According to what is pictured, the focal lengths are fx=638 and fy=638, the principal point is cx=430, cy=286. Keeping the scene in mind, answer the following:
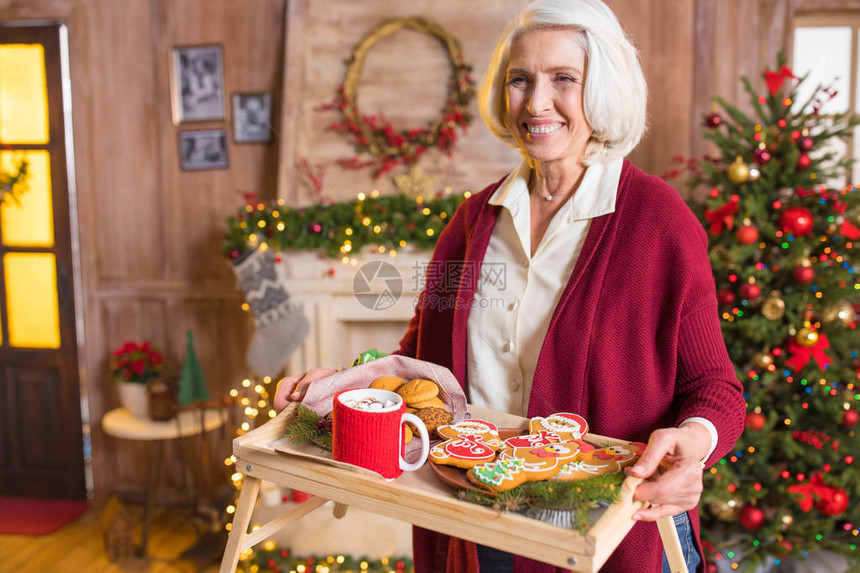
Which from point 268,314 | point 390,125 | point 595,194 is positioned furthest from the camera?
point 390,125

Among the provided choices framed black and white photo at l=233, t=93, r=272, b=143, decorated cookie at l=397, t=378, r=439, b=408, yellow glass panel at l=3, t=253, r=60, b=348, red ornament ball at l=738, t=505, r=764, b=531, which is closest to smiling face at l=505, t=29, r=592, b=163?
decorated cookie at l=397, t=378, r=439, b=408

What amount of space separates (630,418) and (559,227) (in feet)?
1.07

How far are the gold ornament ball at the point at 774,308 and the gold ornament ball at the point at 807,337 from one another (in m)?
0.08

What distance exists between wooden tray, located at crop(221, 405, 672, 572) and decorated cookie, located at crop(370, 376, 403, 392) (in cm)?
13

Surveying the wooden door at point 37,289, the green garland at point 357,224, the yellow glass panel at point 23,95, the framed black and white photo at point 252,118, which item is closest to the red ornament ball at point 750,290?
the green garland at point 357,224

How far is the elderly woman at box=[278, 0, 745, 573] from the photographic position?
3.10 feet

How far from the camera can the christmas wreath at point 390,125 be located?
8.36ft

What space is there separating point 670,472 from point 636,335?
258mm

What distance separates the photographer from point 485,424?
0.89 metres

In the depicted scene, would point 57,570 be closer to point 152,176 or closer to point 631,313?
point 152,176

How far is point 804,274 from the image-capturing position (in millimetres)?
1942

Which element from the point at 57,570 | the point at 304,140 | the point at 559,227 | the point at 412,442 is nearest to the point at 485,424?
the point at 412,442

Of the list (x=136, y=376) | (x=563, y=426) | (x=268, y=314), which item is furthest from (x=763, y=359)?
(x=136, y=376)

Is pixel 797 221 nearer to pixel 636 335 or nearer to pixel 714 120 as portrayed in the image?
pixel 714 120
